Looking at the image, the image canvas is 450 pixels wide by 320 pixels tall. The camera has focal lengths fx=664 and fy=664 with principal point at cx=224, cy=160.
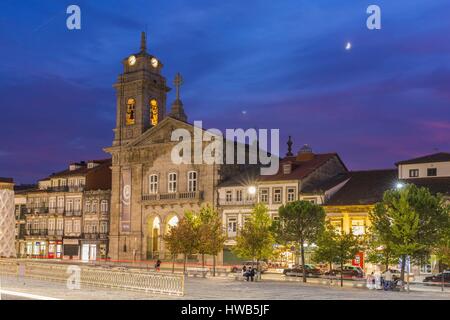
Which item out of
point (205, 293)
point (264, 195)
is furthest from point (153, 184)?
point (205, 293)

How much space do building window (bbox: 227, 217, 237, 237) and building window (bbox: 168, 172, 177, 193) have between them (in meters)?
9.63

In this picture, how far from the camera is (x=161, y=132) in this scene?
77000mm

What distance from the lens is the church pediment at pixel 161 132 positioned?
246ft

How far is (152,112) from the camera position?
270ft

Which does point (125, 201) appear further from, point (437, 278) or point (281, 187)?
point (437, 278)

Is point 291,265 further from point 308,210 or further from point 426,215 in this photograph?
point 426,215

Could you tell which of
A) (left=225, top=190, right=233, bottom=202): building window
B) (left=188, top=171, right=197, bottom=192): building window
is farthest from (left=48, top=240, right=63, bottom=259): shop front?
(left=225, top=190, right=233, bottom=202): building window

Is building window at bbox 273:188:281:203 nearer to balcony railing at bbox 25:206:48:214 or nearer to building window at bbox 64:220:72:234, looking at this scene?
building window at bbox 64:220:72:234

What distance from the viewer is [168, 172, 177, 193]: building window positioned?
75.3 m

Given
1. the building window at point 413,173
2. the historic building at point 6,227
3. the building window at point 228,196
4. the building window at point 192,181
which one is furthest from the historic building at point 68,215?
the building window at point 413,173

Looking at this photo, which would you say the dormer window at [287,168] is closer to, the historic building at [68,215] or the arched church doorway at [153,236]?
the arched church doorway at [153,236]
